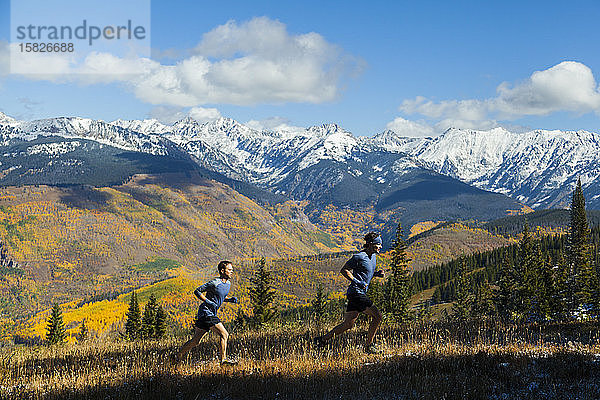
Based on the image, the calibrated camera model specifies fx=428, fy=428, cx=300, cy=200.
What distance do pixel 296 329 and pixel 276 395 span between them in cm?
725

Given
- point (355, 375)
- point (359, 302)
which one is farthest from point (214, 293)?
point (355, 375)

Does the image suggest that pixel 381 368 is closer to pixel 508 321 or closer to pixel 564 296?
pixel 508 321

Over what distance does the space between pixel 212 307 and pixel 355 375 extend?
408cm

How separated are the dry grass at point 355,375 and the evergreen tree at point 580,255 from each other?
164 ft

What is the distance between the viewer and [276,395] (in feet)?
20.2

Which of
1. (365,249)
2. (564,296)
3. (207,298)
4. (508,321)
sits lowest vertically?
(564,296)

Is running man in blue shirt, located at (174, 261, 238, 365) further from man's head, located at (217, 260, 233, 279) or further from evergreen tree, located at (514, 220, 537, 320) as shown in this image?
evergreen tree, located at (514, 220, 537, 320)

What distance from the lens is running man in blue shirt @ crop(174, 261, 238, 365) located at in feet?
30.8

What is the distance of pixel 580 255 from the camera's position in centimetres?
6894

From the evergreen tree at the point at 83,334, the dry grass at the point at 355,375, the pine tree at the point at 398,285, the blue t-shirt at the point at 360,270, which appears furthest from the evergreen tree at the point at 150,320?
the blue t-shirt at the point at 360,270

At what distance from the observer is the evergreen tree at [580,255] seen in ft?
173

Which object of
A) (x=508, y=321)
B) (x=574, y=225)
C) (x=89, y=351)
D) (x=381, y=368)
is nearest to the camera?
(x=381, y=368)

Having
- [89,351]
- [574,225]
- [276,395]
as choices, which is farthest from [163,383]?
[574,225]

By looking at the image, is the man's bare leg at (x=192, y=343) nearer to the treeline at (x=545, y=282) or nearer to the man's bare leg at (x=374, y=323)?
the man's bare leg at (x=374, y=323)
